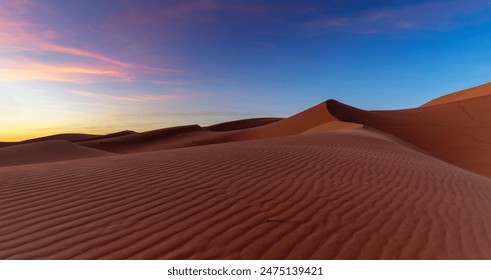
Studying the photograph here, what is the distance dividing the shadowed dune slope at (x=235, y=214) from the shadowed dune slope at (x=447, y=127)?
13.2m

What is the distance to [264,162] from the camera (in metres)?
7.19

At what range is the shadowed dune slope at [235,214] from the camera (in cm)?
342

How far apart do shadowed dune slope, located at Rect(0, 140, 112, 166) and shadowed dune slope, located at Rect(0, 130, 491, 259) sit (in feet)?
48.4

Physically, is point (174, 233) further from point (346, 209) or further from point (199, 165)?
point (199, 165)

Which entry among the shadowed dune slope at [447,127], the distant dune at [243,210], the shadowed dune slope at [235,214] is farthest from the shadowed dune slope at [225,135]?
the shadowed dune slope at [235,214]

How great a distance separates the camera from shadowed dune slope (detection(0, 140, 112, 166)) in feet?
63.0

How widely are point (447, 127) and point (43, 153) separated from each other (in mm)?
28917

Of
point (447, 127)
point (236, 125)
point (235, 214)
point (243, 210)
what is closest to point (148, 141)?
point (236, 125)

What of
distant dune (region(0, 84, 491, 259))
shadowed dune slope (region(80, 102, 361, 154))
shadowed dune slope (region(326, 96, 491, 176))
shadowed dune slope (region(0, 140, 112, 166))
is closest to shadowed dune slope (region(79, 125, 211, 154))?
shadowed dune slope (region(80, 102, 361, 154))

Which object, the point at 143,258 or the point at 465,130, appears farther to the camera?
the point at 465,130

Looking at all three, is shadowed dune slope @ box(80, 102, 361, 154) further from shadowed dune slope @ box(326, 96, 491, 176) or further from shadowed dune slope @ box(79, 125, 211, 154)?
shadowed dune slope @ box(326, 96, 491, 176)

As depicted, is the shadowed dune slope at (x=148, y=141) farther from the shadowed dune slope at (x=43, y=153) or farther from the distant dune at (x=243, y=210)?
the distant dune at (x=243, y=210)
